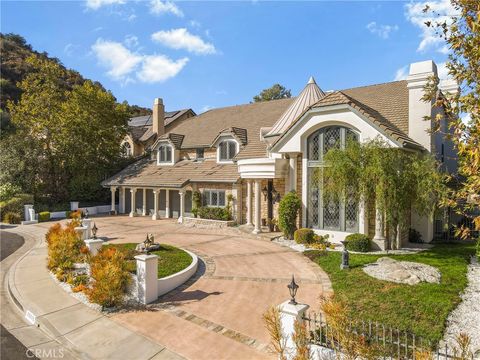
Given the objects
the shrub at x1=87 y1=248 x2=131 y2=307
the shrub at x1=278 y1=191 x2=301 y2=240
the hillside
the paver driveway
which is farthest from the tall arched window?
the hillside

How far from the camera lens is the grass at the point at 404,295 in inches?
302

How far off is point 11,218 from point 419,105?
32318 mm

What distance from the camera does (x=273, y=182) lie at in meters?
21.2

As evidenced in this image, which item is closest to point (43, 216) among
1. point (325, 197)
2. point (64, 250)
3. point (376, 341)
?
point (64, 250)

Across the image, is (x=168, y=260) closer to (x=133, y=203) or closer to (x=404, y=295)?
(x=404, y=295)

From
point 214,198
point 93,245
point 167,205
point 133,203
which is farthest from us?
point 133,203

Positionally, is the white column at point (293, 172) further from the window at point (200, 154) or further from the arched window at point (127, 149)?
the arched window at point (127, 149)

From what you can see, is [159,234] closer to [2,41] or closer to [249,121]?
[249,121]

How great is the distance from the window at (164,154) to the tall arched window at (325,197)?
17.2 meters

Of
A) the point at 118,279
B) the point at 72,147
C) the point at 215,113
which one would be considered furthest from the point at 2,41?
the point at 118,279

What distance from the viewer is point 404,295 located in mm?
9117

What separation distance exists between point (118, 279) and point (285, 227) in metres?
10.9

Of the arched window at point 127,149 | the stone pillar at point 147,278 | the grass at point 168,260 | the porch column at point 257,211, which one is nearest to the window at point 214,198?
the porch column at point 257,211

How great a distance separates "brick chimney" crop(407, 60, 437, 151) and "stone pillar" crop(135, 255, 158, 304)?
1596cm
